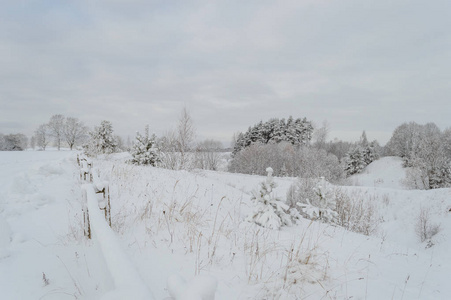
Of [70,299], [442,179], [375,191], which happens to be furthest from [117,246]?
[442,179]

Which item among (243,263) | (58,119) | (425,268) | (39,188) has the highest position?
(58,119)

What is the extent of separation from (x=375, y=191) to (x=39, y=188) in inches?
1017

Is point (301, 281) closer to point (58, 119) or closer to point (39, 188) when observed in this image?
point (39, 188)

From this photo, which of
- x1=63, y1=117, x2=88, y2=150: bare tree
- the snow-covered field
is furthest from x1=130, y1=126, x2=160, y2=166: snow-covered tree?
x1=63, y1=117, x2=88, y2=150: bare tree

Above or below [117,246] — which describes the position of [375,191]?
below

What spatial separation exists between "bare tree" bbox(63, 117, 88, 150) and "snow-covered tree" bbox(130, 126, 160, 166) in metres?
54.5

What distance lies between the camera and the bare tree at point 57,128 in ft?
201

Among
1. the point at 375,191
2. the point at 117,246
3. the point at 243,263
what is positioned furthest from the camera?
the point at 375,191

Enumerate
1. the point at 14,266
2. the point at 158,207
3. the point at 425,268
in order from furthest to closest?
the point at 158,207 → the point at 425,268 → the point at 14,266

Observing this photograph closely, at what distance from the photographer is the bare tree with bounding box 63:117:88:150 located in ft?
206

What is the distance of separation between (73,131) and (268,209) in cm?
7446

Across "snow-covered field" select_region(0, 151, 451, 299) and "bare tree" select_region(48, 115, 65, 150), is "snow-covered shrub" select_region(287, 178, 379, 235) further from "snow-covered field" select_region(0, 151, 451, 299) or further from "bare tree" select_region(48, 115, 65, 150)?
"bare tree" select_region(48, 115, 65, 150)

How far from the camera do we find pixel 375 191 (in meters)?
21.5

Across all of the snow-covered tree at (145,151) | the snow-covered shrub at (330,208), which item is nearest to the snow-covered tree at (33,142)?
the snow-covered tree at (145,151)
